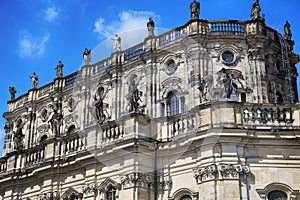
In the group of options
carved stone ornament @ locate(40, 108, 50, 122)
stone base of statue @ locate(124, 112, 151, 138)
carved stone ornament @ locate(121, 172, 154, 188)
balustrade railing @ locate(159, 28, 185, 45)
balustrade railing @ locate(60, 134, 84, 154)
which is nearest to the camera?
carved stone ornament @ locate(121, 172, 154, 188)

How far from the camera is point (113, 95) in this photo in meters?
32.2

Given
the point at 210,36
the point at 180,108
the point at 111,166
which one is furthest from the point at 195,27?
the point at 111,166

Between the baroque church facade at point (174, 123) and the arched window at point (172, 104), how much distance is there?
6 centimetres

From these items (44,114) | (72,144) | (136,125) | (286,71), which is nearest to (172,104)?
(72,144)

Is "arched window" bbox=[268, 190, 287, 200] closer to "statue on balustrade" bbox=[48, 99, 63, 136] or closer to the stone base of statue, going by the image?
the stone base of statue

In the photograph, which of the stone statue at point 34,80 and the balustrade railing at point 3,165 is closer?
the balustrade railing at point 3,165

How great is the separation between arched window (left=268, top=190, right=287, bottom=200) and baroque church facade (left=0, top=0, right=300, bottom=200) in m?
0.04

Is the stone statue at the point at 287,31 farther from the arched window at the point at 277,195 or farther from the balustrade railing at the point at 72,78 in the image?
the arched window at the point at 277,195

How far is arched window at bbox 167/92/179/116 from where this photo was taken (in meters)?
29.7

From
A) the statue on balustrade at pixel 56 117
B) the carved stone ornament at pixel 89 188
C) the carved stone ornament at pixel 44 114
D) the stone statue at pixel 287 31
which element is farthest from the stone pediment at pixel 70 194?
the stone statue at pixel 287 31

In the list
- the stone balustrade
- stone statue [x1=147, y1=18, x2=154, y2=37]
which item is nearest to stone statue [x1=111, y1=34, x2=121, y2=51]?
stone statue [x1=147, y1=18, x2=154, y2=37]

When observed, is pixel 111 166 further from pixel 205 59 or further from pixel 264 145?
pixel 205 59

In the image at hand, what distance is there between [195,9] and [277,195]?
46.8ft

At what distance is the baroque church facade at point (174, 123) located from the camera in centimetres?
2069
